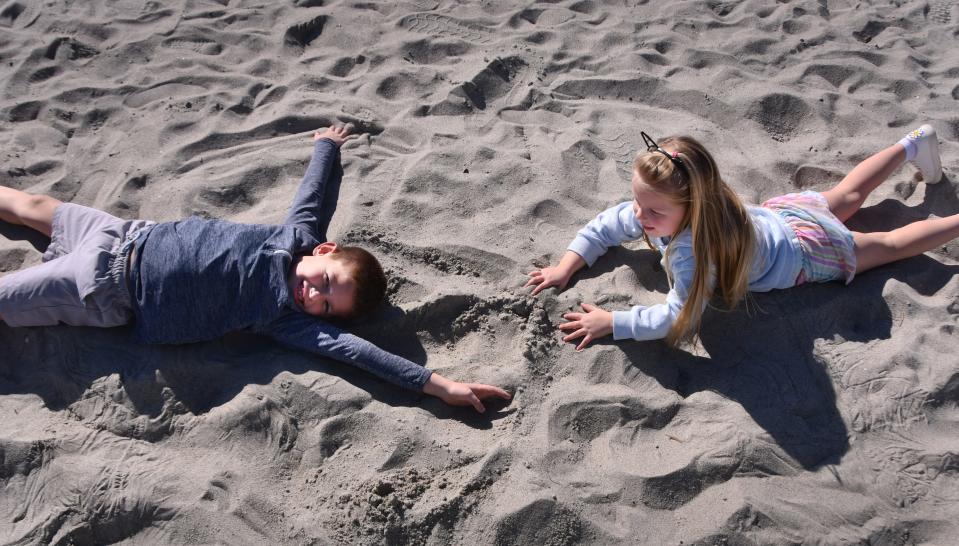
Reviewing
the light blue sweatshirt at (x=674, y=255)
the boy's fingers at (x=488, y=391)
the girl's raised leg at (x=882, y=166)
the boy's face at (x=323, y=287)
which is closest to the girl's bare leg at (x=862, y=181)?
the girl's raised leg at (x=882, y=166)

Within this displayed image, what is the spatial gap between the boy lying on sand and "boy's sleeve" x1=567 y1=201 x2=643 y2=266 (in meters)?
0.84

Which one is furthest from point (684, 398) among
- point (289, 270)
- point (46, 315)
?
point (46, 315)

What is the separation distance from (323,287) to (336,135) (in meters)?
1.21

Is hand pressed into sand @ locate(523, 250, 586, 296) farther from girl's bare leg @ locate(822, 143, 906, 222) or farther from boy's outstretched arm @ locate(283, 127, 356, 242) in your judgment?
girl's bare leg @ locate(822, 143, 906, 222)

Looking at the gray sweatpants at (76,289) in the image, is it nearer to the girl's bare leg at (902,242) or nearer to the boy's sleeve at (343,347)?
the boy's sleeve at (343,347)

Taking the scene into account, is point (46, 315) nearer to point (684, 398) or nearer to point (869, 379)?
point (684, 398)

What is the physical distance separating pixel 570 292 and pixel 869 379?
1.23m

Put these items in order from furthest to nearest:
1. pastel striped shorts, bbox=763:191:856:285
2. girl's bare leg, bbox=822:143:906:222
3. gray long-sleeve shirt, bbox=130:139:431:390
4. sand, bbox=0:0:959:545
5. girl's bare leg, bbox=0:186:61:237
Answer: girl's bare leg, bbox=822:143:906:222 → girl's bare leg, bbox=0:186:61:237 → pastel striped shorts, bbox=763:191:856:285 → gray long-sleeve shirt, bbox=130:139:431:390 → sand, bbox=0:0:959:545

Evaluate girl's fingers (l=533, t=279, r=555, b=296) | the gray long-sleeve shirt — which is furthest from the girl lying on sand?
the gray long-sleeve shirt

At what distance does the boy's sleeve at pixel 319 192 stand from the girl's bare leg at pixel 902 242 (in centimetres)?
246

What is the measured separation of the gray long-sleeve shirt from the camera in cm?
288

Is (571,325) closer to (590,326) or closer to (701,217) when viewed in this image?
(590,326)

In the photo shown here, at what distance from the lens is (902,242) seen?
3.18 metres

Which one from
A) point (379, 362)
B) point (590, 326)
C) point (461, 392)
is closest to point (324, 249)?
point (379, 362)
